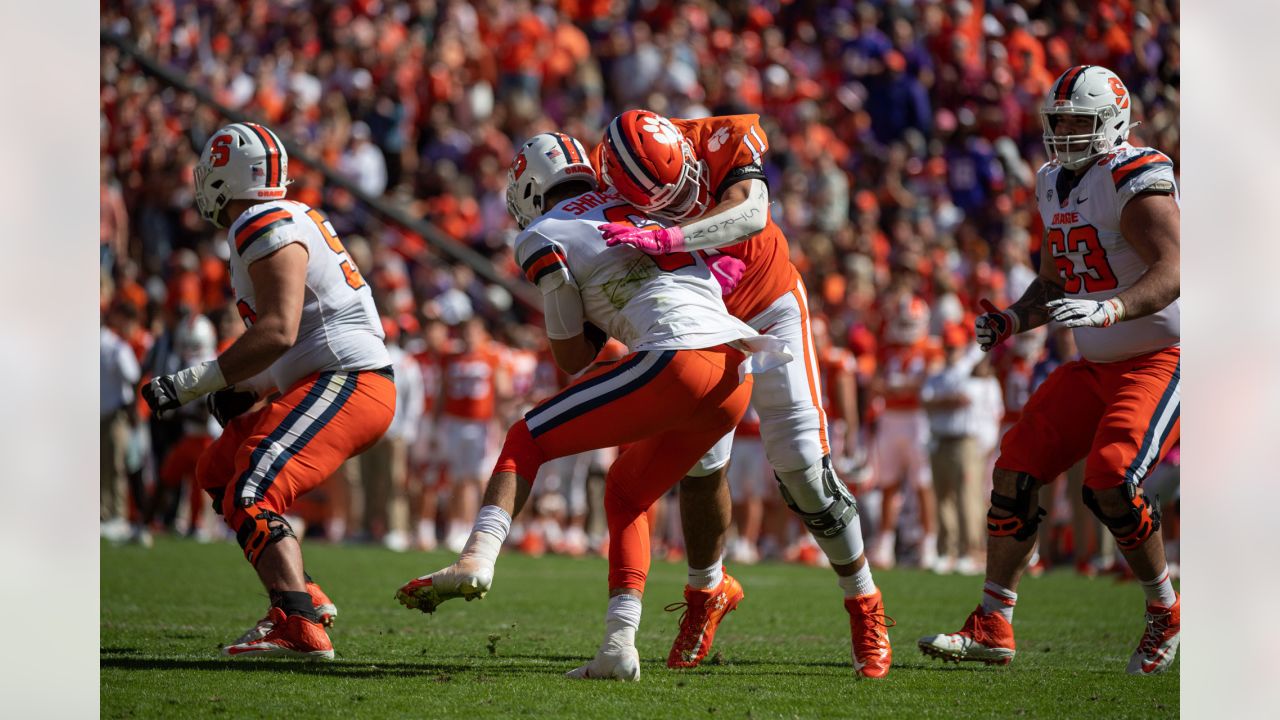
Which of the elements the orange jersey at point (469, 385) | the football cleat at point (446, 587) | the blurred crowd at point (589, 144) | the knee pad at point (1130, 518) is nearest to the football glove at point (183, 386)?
the football cleat at point (446, 587)

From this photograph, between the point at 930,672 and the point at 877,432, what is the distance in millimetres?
5268

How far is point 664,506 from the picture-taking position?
10016 mm

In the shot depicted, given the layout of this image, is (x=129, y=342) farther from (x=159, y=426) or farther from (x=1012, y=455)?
(x=1012, y=455)

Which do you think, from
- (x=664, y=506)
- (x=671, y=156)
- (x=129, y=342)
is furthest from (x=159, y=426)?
(x=671, y=156)

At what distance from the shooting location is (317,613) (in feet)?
13.5

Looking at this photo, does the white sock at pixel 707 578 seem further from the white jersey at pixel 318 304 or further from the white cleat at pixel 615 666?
the white jersey at pixel 318 304

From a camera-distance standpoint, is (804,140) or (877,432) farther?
(804,140)

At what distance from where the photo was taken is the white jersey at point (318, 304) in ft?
13.9

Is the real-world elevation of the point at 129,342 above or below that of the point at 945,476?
above

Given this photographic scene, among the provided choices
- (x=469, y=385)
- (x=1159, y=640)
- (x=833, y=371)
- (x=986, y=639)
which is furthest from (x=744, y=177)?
(x=469, y=385)

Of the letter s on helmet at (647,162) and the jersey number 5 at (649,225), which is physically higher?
the letter s on helmet at (647,162)

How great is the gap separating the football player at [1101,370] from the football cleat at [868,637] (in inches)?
10.4

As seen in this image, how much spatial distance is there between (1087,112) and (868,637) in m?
1.65

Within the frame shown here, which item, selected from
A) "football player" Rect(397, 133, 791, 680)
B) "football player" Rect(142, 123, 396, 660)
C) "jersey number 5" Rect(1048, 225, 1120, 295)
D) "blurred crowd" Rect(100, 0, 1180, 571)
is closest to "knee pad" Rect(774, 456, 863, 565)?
"football player" Rect(397, 133, 791, 680)
